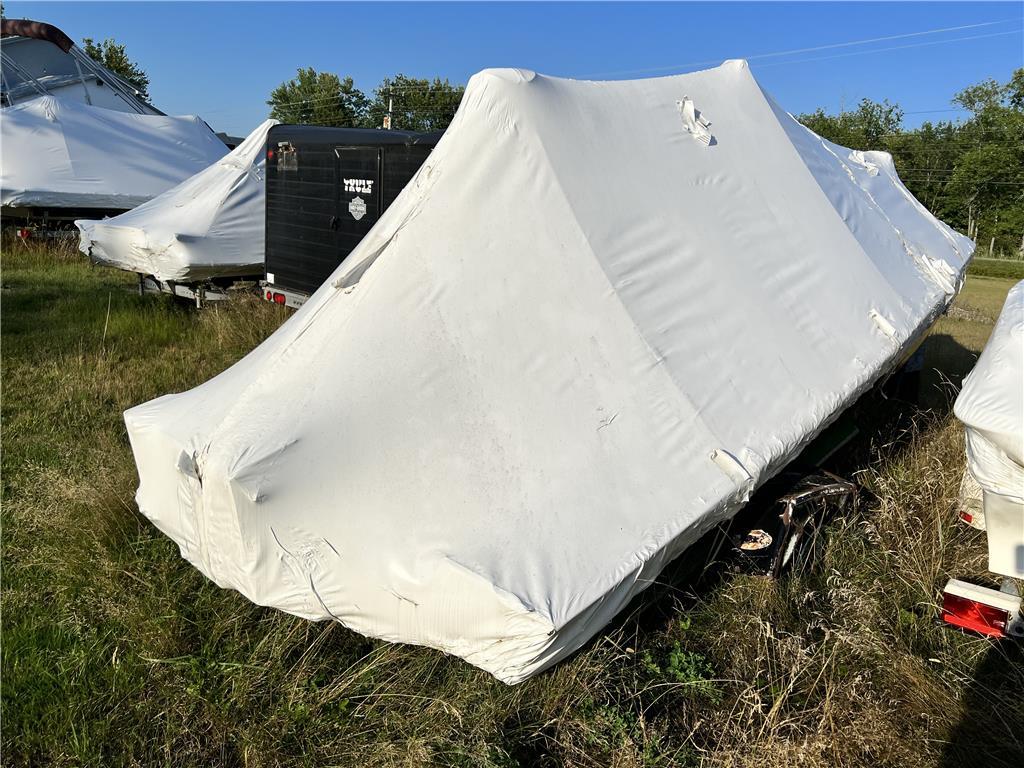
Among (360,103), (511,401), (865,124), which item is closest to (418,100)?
(360,103)

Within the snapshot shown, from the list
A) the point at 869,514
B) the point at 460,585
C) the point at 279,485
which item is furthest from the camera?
the point at 869,514

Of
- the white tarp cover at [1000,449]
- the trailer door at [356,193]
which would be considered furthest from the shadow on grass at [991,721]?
the trailer door at [356,193]

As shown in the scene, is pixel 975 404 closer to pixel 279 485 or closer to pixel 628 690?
pixel 628 690

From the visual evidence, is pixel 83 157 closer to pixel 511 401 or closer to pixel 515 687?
pixel 511 401

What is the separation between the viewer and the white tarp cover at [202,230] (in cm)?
956

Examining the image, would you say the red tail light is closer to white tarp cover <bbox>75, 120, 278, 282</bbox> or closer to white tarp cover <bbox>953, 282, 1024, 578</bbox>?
white tarp cover <bbox>953, 282, 1024, 578</bbox>

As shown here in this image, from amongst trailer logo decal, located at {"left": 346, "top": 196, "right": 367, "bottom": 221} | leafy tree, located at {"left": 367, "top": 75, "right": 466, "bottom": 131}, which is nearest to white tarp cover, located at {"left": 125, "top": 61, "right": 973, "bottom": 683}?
trailer logo decal, located at {"left": 346, "top": 196, "right": 367, "bottom": 221}

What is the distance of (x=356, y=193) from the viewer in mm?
7359

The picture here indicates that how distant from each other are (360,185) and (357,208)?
0.22 m

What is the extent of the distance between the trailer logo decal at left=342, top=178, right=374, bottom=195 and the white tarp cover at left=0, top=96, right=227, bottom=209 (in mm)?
10920

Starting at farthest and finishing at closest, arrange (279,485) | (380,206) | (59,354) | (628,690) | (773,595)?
(59,354) < (380,206) < (773,595) < (628,690) < (279,485)

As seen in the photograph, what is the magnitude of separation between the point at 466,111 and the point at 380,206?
3.74 meters

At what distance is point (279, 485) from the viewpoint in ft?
9.21

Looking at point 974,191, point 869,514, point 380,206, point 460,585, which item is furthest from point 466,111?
point 974,191
